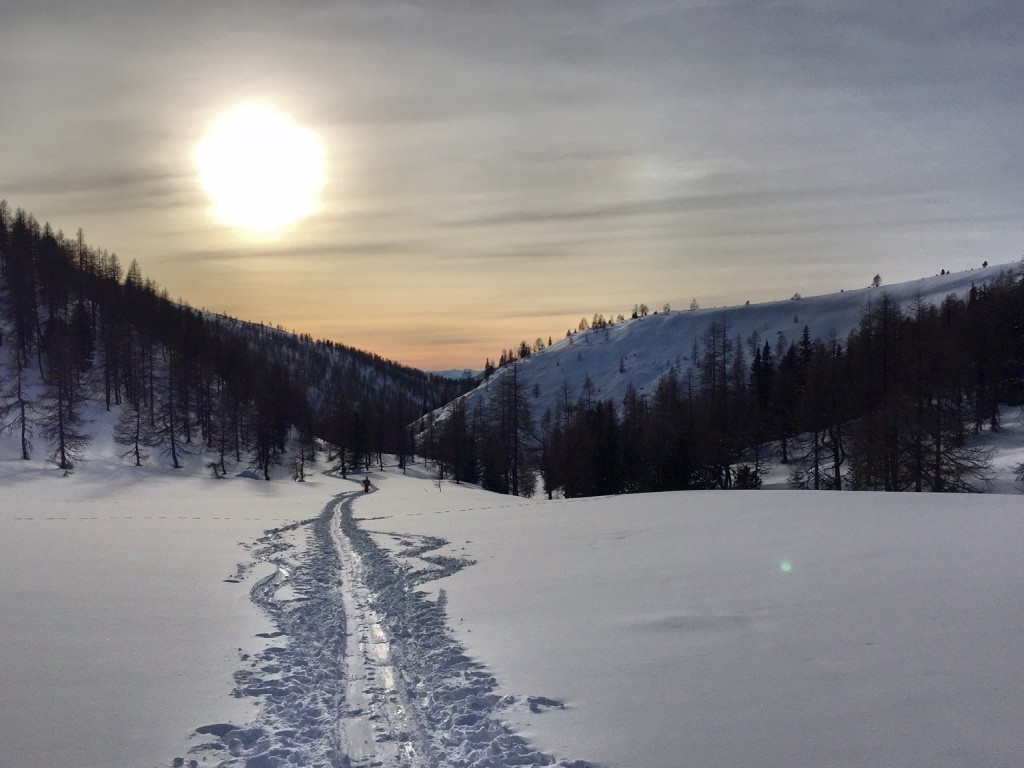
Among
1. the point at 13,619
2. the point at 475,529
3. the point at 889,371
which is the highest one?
the point at 889,371

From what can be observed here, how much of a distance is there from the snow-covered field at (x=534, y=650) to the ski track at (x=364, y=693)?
4 centimetres

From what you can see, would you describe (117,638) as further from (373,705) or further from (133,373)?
(133,373)

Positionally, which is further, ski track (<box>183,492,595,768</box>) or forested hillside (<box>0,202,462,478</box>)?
forested hillside (<box>0,202,462,478</box>)

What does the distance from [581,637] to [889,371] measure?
156 ft

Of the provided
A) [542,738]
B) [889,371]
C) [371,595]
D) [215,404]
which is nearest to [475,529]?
[371,595]

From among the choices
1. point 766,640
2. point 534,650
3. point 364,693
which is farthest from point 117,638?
point 766,640

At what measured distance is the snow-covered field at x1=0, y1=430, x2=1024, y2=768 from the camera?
5824 mm

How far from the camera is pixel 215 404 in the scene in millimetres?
77062

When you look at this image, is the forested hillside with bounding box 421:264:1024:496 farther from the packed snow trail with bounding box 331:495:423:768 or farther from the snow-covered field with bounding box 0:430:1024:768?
the packed snow trail with bounding box 331:495:423:768

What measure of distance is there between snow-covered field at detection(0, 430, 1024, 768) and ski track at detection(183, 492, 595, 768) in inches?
1.5

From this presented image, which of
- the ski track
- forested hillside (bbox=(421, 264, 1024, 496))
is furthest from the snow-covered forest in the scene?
forested hillside (bbox=(421, 264, 1024, 496))

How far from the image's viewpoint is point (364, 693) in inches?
289

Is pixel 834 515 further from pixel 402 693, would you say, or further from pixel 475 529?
pixel 402 693

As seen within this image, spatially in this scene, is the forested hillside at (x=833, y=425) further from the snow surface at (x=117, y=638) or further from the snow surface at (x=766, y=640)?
the snow surface at (x=117, y=638)
